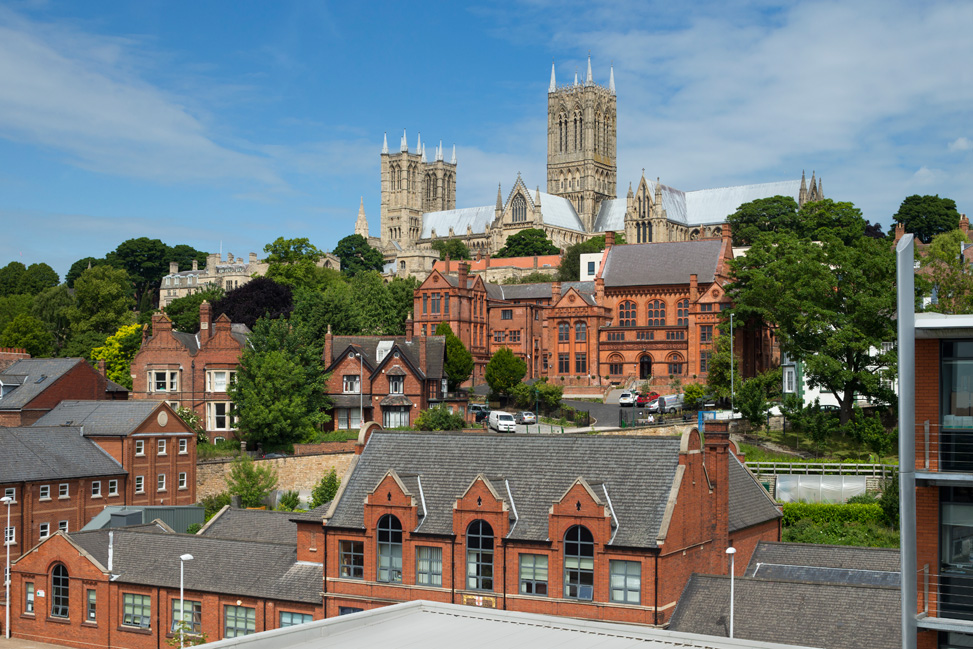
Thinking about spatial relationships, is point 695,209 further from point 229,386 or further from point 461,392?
point 229,386

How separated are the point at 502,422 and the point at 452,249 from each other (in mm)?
117349

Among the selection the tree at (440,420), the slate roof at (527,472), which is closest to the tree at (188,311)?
the tree at (440,420)

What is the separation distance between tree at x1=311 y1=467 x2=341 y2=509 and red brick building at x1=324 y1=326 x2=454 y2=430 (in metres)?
15.1

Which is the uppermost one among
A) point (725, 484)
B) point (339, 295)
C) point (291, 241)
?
point (291, 241)

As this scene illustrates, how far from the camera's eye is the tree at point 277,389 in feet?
222

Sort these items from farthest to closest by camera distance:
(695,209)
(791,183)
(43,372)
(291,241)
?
(695,209)
(791,183)
(291,241)
(43,372)

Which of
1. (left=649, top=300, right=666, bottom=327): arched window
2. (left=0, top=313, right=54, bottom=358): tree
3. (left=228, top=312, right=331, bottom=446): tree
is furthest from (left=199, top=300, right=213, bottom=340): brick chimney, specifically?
(left=649, top=300, right=666, bottom=327): arched window

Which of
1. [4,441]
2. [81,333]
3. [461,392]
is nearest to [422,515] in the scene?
[4,441]

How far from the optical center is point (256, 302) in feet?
321

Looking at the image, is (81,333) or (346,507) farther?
(81,333)

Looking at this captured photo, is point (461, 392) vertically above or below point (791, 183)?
below

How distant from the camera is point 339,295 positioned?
93.8 meters

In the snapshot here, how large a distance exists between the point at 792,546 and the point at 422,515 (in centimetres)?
1359

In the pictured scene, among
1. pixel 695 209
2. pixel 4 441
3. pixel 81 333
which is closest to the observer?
pixel 4 441
